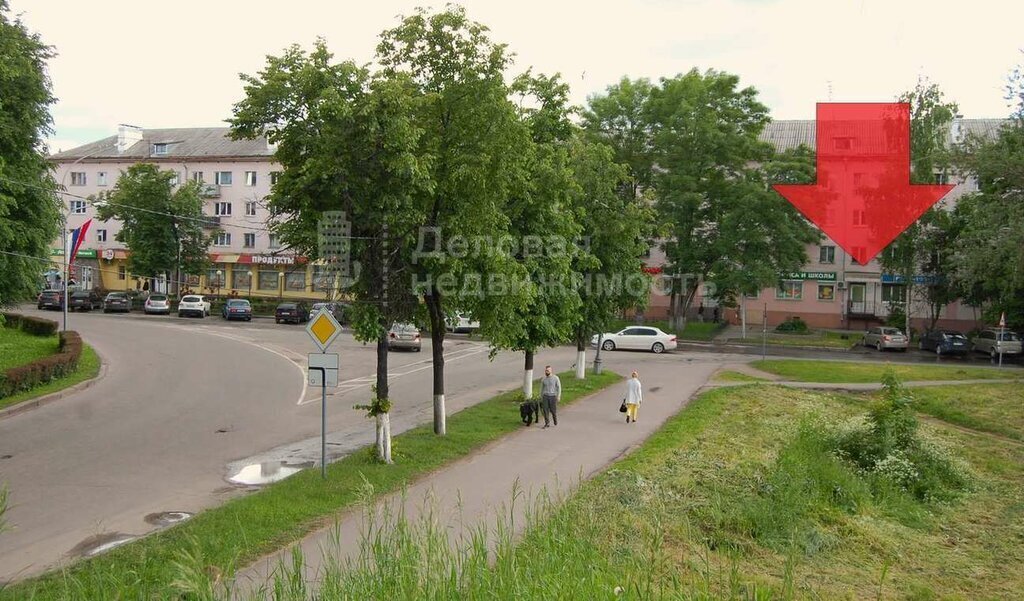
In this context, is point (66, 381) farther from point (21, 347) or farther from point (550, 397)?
point (550, 397)

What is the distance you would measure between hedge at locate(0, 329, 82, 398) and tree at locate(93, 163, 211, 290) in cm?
2802

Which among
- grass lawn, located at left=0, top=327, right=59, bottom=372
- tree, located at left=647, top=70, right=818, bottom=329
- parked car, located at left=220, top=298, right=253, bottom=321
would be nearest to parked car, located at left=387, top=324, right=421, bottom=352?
grass lawn, located at left=0, top=327, right=59, bottom=372

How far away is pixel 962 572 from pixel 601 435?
9.00 metres

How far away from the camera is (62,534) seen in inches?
422

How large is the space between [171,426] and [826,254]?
46307 mm

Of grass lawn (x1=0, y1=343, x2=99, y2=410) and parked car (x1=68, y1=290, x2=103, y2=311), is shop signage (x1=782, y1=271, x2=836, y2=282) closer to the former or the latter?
grass lawn (x1=0, y1=343, x2=99, y2=410)

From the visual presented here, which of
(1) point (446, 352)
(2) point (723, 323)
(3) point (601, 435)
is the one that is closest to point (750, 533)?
(3) point (601, 435)

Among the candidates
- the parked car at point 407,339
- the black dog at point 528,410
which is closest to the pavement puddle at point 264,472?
the black dog at point 528,410

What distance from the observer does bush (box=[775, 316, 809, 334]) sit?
164 ft

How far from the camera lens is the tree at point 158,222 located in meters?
53.4

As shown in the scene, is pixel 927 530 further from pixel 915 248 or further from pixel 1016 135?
pixel 915 248

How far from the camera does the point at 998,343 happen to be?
4078 centimetres

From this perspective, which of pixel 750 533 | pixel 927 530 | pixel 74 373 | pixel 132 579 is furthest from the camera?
pixel 74 373

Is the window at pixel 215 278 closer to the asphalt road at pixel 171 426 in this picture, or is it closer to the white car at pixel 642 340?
the asphalt road at pixel 171 426
